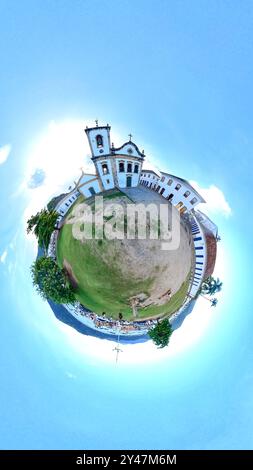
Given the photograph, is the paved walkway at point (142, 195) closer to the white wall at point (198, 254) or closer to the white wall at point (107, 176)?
the white wall at point (107, 176)

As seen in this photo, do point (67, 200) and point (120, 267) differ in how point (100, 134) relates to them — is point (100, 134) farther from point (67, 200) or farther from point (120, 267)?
point (120, 267)

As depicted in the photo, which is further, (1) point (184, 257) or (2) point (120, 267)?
(1) point (184, 257)

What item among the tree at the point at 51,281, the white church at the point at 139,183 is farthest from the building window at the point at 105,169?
the tree at the point at 51,281

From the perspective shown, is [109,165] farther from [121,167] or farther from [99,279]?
[99,279]

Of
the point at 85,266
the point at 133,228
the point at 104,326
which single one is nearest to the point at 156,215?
the point at 133,228

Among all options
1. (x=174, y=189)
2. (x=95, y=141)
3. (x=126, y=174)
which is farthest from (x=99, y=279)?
(x=95, y=141)

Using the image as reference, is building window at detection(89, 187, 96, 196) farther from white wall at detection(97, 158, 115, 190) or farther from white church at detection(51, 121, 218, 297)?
white wall at detection(97, 158, 115, 190)
